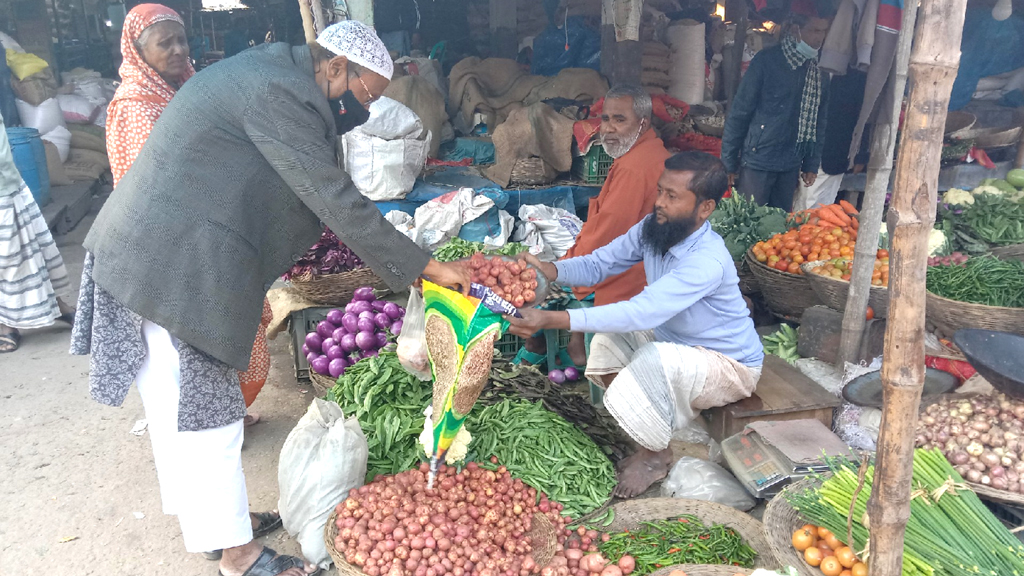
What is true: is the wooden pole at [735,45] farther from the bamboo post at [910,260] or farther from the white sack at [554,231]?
the bamboo post at [910,260]

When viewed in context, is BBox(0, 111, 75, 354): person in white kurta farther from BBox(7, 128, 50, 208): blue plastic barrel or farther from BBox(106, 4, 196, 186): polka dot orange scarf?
BBox(7, 128, 50, 208): blue plastic barrel

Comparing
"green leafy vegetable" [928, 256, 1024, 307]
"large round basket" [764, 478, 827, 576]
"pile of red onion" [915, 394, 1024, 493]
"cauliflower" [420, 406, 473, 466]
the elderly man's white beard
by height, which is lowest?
"large round basket" [764, 478, 827, 576]

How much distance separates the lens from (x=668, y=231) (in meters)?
3.17

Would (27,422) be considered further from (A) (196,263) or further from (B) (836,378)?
(B) (836,378)

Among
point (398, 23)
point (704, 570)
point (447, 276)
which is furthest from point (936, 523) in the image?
point (398, 23)

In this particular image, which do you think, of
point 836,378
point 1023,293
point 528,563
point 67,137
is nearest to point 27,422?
point 528,563

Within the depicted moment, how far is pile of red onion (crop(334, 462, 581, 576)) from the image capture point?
2.44 m

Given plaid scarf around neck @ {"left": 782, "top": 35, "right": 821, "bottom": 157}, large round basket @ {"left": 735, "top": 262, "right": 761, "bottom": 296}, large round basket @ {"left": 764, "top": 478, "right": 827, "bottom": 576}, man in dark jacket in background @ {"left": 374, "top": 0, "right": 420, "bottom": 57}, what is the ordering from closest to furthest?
1. large round basket @ {"left": 764, "top": 478, "right": 827, "bottom": 576}
2. large round basket @ {"left": 735, "top": 262, "right": 761, "bottom": 296}
3. plaid scarf around neck @ {"left": 782, "top": 35, "right": 821, "bottom": 157}
4. man in dark jacket in background @ {"left": 374, "top": 0, "right": 420, "bottom": 57}

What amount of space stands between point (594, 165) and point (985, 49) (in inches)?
168

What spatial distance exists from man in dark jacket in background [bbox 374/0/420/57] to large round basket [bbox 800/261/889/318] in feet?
25.5

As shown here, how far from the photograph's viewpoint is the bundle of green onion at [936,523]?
82.4 inches

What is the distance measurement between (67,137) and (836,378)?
33.0 ft

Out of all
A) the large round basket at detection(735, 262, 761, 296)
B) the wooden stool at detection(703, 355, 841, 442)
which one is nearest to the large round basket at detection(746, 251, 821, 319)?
the large round basket at detection(735, 262, 761, 296)

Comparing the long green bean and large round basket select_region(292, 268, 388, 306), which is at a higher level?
large round basket select_region(292, 268, 388, 306)
